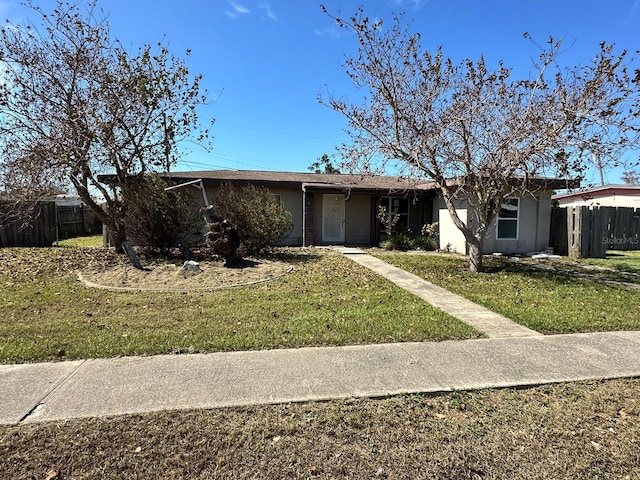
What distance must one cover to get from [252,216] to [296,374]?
27.8 feet

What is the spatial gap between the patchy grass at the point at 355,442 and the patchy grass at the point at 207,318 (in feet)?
4.84

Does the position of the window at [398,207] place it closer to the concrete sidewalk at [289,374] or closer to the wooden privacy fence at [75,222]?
the concrete sidewalk at [289,374]

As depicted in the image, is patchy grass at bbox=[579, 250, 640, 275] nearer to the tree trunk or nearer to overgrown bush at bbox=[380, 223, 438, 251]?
the tree trunk

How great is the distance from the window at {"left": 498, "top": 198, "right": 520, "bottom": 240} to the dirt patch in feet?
27.2

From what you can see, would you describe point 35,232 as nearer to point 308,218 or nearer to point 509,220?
point 308,218

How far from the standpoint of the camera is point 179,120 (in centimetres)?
1232

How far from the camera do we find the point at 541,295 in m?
7.49

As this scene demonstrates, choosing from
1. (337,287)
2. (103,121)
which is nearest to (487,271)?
(337,287)

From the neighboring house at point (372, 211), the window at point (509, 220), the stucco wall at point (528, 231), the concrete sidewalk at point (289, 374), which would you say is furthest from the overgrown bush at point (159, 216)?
the window at point (509, 220)

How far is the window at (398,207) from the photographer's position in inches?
679

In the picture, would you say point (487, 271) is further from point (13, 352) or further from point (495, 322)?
point (13, 352)

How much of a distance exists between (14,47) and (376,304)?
35.5ft

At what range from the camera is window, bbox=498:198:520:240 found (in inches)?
555

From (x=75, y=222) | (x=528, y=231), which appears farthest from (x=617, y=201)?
(x=75, y=222)
